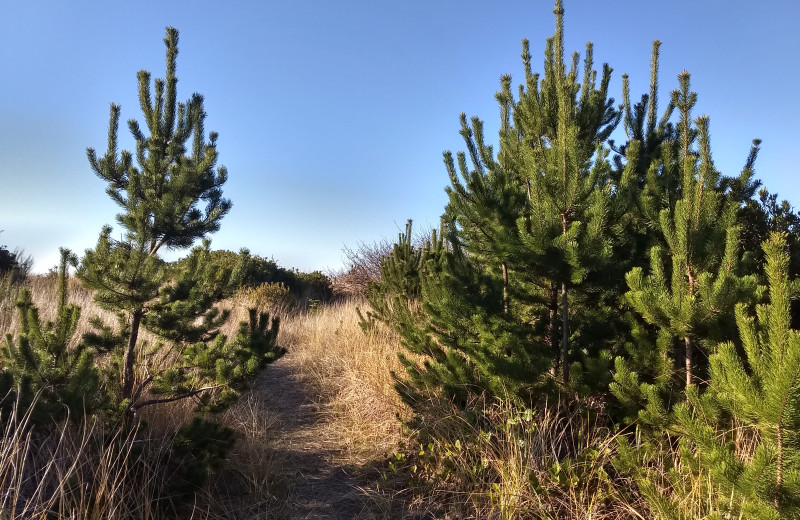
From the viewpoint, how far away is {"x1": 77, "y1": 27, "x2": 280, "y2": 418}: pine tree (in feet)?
11.7

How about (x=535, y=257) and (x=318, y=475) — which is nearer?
(x=535, y=257)

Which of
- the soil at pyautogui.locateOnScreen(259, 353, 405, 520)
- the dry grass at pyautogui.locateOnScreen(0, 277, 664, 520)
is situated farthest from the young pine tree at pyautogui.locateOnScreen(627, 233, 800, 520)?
the soil at pyautogui.locateOnScreen(259, 353, 405, 520)

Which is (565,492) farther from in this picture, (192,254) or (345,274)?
(345,274)

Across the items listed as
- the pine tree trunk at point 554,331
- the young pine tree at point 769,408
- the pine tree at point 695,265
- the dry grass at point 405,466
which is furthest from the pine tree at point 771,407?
the pine tree trunk at point 554,331

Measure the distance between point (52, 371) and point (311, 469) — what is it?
2164mm

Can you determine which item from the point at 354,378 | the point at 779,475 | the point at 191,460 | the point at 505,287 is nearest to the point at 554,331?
the point at 505,287

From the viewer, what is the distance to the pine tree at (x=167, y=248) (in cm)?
356

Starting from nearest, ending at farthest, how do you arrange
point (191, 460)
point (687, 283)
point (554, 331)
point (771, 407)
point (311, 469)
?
point (771, 407), point (687, 283), point (191, 460), point (554, 331), point (311, 469)

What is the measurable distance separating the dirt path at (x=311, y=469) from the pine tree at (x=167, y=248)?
3.17 feet

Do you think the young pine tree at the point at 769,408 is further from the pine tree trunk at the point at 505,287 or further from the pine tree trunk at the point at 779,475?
the pine tree trunk at the point at 505,287

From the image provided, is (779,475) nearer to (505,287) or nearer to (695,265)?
(695,265)

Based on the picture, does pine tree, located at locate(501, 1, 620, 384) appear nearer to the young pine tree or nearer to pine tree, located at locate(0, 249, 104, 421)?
the young pine tree

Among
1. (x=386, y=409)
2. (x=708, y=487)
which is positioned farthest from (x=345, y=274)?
(x=708, y=487)

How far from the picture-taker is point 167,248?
13.1 ft
